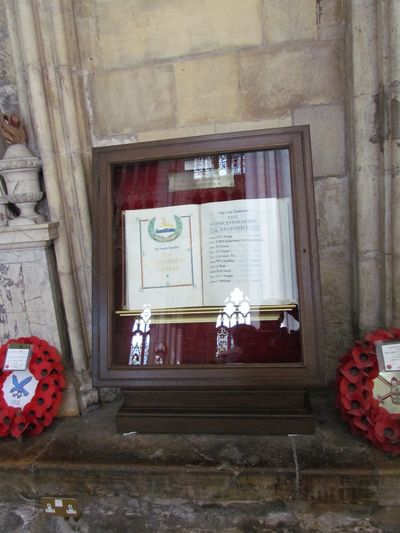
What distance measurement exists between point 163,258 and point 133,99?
79cm

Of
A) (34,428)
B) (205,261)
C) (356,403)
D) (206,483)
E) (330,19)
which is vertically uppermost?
(330,19)

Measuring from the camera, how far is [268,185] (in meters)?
1.55

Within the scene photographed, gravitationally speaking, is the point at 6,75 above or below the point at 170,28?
below

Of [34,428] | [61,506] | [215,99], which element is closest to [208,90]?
[215,99]

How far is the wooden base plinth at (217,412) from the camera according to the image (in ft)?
5.14

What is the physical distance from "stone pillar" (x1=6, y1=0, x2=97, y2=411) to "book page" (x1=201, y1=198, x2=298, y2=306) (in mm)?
629

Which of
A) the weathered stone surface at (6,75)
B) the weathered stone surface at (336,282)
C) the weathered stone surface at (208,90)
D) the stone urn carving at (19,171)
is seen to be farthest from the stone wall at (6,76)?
the weathered stone surface at (336,282)

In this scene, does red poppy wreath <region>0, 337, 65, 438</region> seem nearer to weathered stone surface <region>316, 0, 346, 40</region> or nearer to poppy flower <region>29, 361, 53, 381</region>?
poppy flower <region>29, 361, 53, 381</region>

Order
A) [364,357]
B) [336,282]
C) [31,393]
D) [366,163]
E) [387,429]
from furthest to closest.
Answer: [336,282] → [31,393] → [366,163] → [364,357] → [387,429]

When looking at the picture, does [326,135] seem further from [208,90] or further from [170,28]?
[170,28]

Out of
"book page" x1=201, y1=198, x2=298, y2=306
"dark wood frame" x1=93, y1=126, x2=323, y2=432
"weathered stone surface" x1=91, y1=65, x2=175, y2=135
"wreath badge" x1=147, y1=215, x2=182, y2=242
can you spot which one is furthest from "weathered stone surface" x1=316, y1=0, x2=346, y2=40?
"wreath badge" x1=147, y1=215, x2=182, y2=242

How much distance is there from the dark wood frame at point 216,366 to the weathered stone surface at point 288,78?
36cm

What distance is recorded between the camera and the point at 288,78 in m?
1.75

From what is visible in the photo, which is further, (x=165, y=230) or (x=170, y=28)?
(x=170, y=28)
